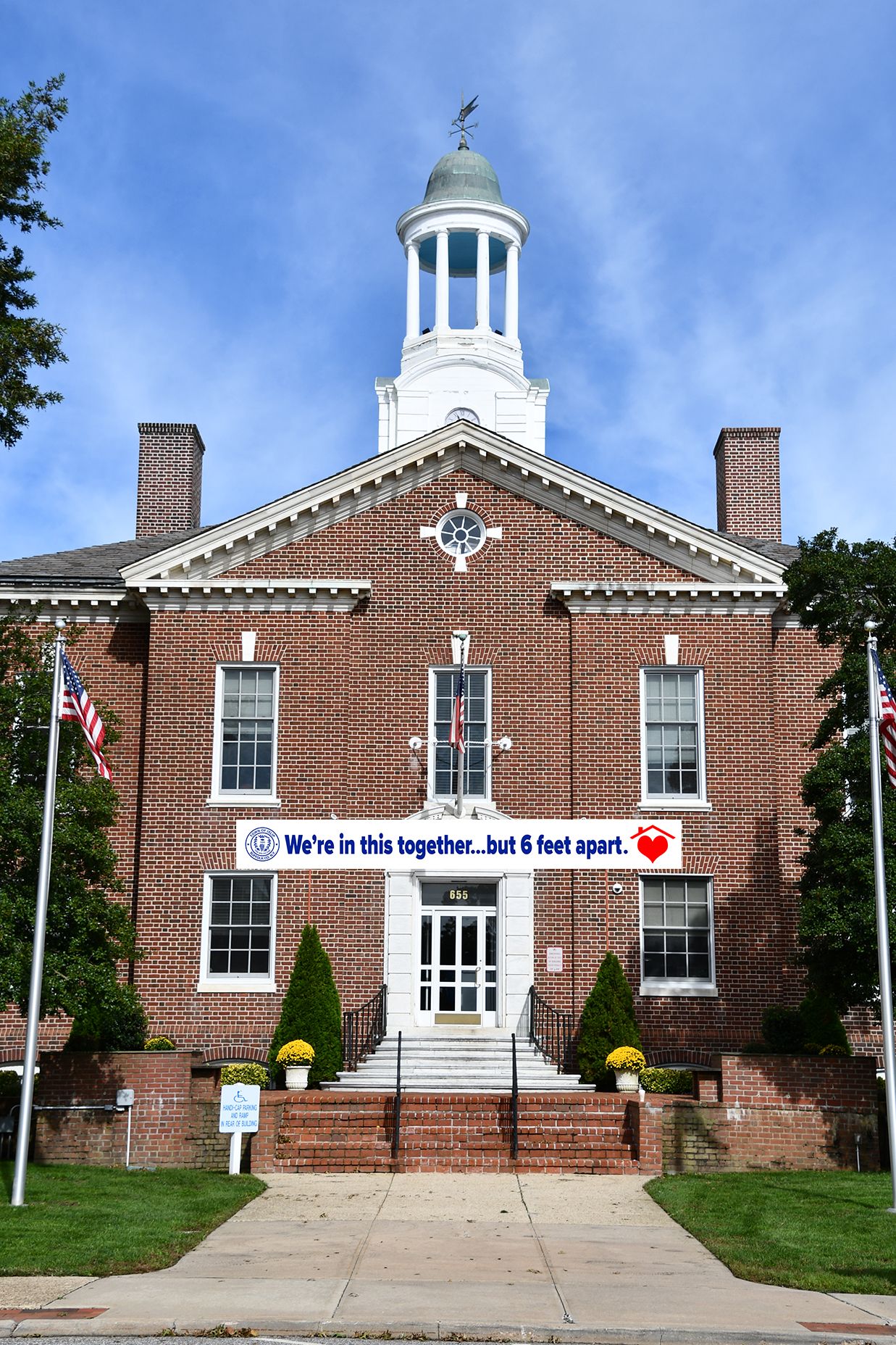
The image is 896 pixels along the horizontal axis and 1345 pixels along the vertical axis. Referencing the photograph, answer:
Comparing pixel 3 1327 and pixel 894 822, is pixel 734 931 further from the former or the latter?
pixel 3 1327

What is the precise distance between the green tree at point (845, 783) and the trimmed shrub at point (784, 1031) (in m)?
1.15

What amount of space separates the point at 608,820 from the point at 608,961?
8.64ft

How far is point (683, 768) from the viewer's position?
2436cm

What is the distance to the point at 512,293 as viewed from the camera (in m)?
34.2

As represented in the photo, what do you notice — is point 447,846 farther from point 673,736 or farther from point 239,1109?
point 239,1109

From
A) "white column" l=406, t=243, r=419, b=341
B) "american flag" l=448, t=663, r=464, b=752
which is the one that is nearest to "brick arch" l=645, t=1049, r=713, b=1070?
"american flag" l=448, t=663, r=464, b=752

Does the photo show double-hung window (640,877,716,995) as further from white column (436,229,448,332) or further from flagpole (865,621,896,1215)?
white column (436,229,448,332)

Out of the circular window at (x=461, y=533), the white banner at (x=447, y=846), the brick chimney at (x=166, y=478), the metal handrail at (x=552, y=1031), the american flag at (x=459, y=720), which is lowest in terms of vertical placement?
the metal handrail at (x=552, y=1031)

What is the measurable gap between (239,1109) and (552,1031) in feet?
23.2

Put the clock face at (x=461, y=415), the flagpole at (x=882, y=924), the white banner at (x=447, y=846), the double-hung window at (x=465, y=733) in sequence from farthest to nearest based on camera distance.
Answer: the clock face at (x=461, y=415) < the double-hung window at (x=465, y=733) < the white banner at (x=447, y=846) < the flagpole at (x=882, y=924)

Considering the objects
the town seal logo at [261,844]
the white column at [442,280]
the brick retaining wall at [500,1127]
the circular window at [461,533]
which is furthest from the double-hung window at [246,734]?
the white column at [442,280]

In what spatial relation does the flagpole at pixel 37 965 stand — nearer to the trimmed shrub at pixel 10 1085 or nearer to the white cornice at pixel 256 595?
the trimmed shrub at pixel 10 1085

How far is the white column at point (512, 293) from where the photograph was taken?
33844mm

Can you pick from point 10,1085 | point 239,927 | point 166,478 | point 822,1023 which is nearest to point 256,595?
point 239,927
